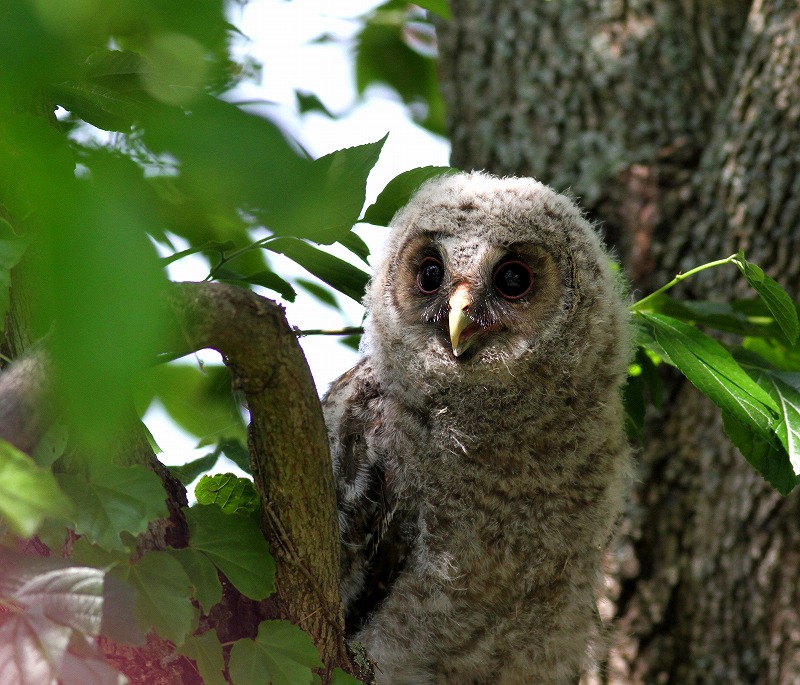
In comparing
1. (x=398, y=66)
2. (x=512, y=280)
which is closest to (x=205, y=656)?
(x=512, y=280)

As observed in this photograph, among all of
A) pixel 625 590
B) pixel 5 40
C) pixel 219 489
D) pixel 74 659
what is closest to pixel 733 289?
pixel 625 590

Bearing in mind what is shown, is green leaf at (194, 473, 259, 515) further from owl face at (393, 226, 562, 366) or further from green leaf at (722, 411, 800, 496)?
green leaf at (722, 411, 800, 496)

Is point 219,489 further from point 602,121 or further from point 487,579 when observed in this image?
point 602,121

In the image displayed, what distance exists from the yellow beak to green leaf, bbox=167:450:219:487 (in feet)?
1.91

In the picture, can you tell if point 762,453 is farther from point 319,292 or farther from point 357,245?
point 319,292

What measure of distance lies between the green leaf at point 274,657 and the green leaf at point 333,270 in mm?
659

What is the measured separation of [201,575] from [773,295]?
43.3 inches

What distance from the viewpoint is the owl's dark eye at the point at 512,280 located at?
2.10 meters

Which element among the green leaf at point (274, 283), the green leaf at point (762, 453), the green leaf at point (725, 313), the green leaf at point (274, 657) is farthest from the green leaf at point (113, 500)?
the green leaf at point (725, 313)

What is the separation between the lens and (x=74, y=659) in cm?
90

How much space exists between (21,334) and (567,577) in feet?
4.46

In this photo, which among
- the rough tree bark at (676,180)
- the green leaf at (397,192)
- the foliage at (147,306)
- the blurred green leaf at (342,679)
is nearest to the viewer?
the foliage at (147,306)

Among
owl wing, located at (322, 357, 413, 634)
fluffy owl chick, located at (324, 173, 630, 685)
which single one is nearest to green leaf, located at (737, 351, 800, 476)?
fluffy owl chick, located at (324, 173, 630, 685)

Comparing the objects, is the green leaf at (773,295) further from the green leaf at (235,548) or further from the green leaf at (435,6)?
the green leaf at (235,548)
